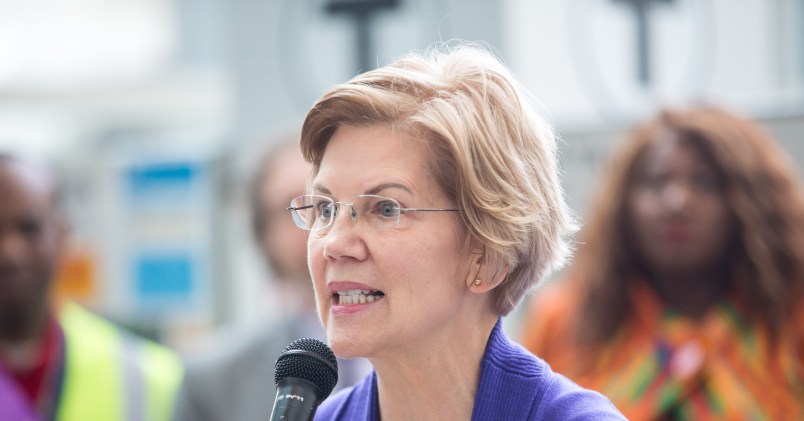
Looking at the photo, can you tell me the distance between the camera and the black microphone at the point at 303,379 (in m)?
1.66

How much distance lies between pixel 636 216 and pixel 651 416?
0.66m

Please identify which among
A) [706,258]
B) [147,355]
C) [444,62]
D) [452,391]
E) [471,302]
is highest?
[444,62]

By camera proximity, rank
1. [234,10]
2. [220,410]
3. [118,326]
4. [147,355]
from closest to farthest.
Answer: [220,410] → [147,355] → [234,10] → [118,326]

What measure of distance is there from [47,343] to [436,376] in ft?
7.02

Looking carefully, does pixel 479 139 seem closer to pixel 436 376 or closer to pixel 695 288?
pixel 436 376

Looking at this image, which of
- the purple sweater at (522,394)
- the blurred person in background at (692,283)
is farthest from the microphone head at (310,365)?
the blurred person in background at (692,283)

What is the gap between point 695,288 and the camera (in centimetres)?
346

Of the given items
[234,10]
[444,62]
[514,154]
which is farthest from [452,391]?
[234,10]

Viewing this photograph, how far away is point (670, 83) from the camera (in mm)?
4156

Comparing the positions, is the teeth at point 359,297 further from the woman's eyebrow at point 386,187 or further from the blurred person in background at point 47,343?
→ the blurred person in background at point 47,343

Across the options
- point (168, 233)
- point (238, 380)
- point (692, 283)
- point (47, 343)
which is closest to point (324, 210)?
point (238, 380)

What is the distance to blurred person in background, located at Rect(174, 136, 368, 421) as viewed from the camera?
2928 mm

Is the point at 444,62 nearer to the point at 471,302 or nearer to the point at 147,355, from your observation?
the point at 471,302

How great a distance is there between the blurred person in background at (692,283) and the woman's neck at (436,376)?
4.93 feet
